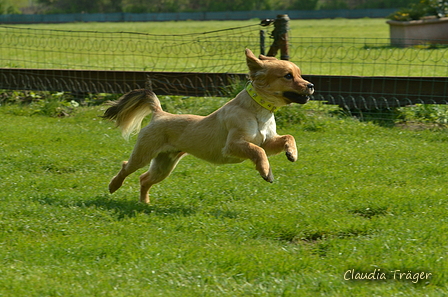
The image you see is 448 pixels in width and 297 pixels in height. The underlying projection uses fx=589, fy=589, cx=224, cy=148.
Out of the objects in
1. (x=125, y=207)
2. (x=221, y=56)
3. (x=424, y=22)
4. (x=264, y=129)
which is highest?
(x=264, y=129)

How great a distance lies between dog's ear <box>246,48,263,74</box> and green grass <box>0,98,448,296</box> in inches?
51.4

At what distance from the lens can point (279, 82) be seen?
18.1 ft

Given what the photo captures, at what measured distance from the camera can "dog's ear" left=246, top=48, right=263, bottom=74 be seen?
5.59m

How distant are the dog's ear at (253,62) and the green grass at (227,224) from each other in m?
1.31

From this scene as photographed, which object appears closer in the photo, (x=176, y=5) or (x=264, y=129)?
(x=264, y=129)

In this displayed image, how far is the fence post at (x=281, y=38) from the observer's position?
10219 mm

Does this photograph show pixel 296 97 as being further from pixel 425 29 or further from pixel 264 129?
pixel 425 29

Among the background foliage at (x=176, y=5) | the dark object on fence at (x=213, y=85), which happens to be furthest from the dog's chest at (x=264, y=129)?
the background foliage at (x=176, y=5)

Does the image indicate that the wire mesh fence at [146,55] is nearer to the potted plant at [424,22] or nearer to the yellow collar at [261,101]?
the yellow collar at [261,101]

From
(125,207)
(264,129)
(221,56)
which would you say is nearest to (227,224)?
(264,129)

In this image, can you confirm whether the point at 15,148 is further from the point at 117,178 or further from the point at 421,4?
the point at 421,4

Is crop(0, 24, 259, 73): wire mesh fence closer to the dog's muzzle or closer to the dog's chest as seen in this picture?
the dog's chest

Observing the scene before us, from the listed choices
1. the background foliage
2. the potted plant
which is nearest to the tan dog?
the potted plant

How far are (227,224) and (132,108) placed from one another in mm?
2012
